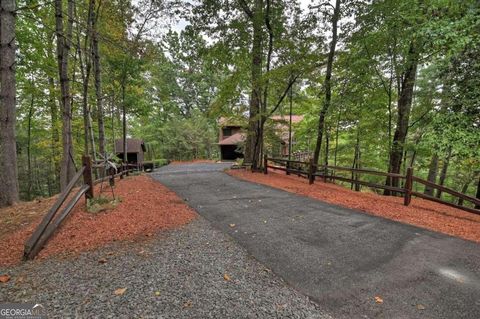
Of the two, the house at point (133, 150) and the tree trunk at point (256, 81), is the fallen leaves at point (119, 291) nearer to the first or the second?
the tree trunk at point (256, 81)

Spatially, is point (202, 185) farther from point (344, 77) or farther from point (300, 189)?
point (344, 77)

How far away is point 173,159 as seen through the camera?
35219 millimetres

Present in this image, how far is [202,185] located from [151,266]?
5757 mm

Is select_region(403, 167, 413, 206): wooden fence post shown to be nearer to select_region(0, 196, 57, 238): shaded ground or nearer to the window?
select_region(0, 196, 57, 238): shaded ground

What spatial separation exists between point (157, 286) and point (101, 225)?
8.13ft

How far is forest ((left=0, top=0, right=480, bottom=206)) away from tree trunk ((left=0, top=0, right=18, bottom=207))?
26 millimetres

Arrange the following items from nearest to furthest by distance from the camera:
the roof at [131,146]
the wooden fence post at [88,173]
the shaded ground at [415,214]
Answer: the shaded ground at [415,214] < the wooden fence post at [88,173] < the roof at [131,146]

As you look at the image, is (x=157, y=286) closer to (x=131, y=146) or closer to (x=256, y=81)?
(x=256, y=81)

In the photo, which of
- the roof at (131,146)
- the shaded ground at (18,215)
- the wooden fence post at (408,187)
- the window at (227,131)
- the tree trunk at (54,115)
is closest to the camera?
the shaded ground at (18,215)

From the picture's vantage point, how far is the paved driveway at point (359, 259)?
2.54m

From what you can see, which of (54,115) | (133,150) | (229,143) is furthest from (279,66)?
(133,150)

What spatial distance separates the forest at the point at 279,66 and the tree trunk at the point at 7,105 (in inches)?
1.0

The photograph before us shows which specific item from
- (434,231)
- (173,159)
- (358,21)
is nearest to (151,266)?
(434,231)

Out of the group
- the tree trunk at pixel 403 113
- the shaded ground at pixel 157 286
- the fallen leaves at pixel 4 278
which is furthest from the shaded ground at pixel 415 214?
the fallen leaves at pixel 4 278
